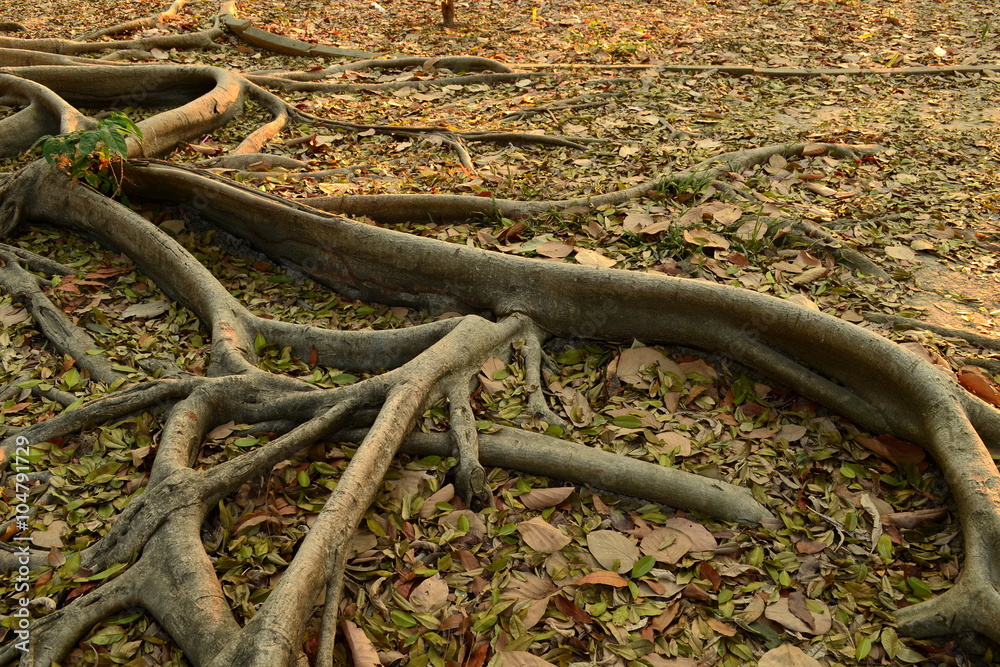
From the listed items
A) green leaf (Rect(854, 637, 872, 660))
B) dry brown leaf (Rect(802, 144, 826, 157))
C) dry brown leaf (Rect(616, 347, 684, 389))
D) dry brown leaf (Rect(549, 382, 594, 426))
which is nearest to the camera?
green leaf (Rect(854, 637, 872, 660))

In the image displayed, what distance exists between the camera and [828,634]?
2467 millimetres

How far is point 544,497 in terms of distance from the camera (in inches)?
116

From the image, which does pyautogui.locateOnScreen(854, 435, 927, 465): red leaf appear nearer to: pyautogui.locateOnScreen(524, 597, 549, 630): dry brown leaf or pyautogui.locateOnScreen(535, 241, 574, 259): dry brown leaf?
pyautogui.locateOnScreen(524, 597, 549, 630): dry brown leaf

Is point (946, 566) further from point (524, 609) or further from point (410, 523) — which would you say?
point (410, 523)

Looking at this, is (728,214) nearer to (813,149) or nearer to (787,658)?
(813,149)

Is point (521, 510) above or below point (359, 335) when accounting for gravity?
below

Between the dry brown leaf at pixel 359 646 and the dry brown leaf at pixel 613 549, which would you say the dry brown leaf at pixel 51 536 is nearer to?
the dry brown leaf at pixel 359 646

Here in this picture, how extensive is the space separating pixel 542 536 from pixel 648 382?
3.45 ft

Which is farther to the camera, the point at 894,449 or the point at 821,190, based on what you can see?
the point at 821,190

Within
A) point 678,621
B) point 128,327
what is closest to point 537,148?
point 128,327

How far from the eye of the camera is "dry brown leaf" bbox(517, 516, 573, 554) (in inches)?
108

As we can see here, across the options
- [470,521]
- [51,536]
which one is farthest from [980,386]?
[51,536]

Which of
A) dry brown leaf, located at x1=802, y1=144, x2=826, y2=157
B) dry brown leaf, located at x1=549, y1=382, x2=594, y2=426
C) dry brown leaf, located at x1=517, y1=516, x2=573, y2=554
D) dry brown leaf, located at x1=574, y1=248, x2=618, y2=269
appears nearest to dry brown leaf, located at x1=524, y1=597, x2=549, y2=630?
dry brown leaf, located at x1=517, y1=516, x2=573, y2=554

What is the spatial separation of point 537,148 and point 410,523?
367 cm
